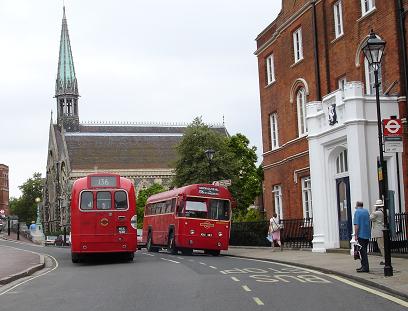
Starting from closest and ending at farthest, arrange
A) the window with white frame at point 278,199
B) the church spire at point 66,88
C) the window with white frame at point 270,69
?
1. the window with white frame at point 278,199
2. the window with white frame at point 270,69
3. the church spire at point 66,88

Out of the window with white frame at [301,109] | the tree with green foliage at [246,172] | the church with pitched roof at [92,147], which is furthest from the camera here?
the church with pitched roof at [92,147]

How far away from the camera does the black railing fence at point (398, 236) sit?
73.3ft

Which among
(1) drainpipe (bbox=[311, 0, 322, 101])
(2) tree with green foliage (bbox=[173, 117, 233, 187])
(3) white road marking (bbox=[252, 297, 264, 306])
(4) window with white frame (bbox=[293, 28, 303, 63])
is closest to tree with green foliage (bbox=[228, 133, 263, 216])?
(2) tree with green foliage (bbox=[173, 117, 233, 187])

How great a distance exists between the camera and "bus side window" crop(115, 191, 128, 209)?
83.9 ft

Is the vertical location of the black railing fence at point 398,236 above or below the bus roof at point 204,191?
below

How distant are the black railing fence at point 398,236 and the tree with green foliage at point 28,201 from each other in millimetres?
122458

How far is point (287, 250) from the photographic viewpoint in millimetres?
30672

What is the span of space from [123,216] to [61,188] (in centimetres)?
10116

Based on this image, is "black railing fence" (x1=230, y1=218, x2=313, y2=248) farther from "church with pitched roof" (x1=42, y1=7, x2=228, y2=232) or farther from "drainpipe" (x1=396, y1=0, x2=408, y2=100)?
"church with pitched roof" (x1=42, y1=7, x2=228, y2=232)

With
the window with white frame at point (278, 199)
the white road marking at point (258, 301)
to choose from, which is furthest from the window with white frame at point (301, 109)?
the white road marking at point (258, 301)

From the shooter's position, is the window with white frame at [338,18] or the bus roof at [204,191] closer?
the window with white frame at [338,18]

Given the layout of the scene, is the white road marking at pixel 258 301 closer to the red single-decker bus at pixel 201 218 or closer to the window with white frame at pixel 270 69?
the red single-decker bus at pixel 201 218

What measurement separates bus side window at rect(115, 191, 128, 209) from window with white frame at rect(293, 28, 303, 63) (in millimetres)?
11993

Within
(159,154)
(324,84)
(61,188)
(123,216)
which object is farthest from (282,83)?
(61,188)
